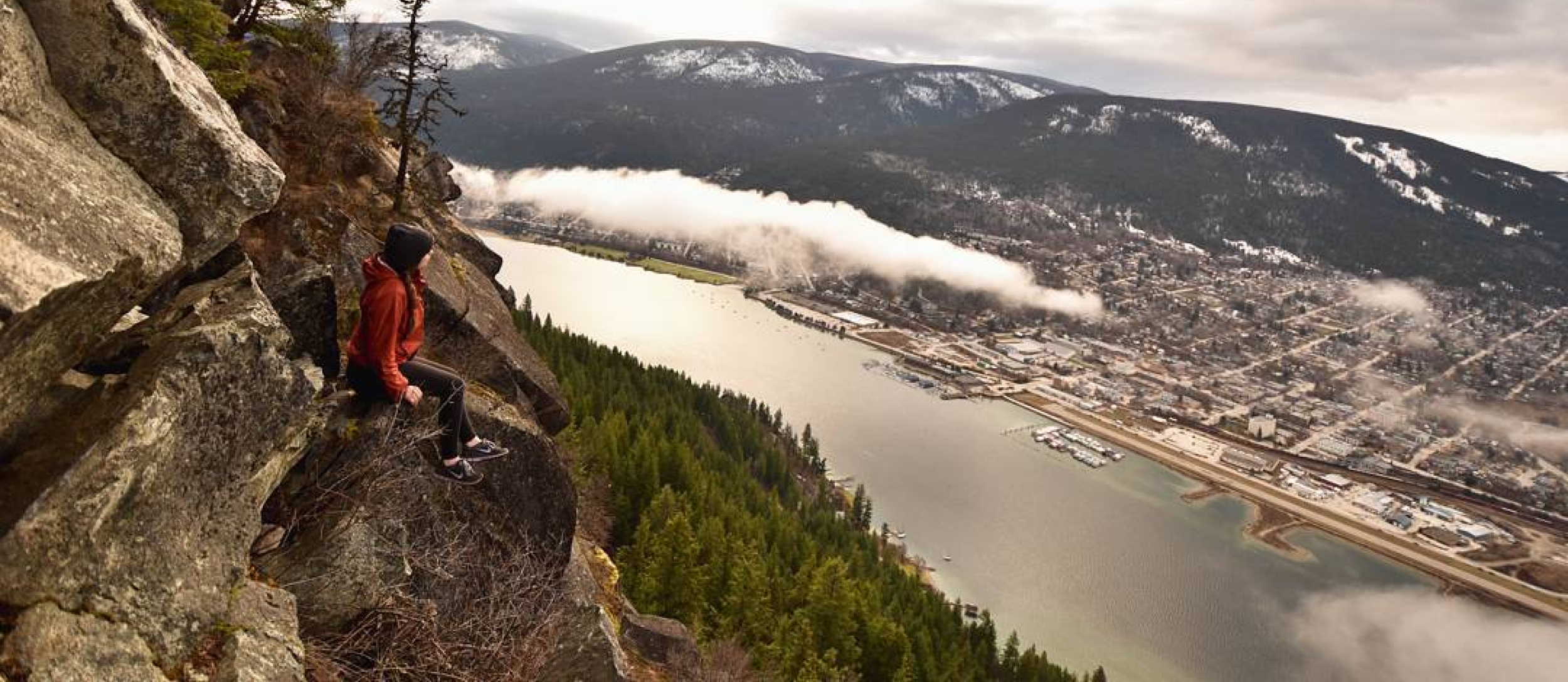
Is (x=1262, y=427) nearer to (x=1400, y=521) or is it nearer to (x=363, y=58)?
(x=1400, y=521)

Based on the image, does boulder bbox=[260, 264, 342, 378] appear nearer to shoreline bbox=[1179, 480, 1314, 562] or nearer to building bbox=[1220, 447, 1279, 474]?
shoreline bbox=[1179, 480, 1314, 562]

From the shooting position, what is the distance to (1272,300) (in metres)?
169

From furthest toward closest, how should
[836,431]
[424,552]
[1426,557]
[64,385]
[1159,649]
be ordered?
[836,431]
[1426,557]
[1159,649]
[424,552]
[64,385]

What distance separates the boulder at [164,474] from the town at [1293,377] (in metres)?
72.0

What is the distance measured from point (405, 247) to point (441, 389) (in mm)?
1657

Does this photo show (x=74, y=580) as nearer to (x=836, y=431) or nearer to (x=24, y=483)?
(x=24, y=483)

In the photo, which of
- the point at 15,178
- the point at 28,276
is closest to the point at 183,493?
the point at 28,276

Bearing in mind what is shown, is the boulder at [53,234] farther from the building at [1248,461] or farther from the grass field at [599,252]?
the grass field at [599,252]

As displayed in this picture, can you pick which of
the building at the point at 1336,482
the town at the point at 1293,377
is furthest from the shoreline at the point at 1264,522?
the building at the point at 1336,482

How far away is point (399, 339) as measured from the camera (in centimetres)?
682

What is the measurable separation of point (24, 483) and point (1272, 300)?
665 feet

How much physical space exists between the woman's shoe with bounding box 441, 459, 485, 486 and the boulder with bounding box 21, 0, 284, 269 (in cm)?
316

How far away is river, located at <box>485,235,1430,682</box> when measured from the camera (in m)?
41.9

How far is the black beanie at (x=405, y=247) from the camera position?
6348 mm
